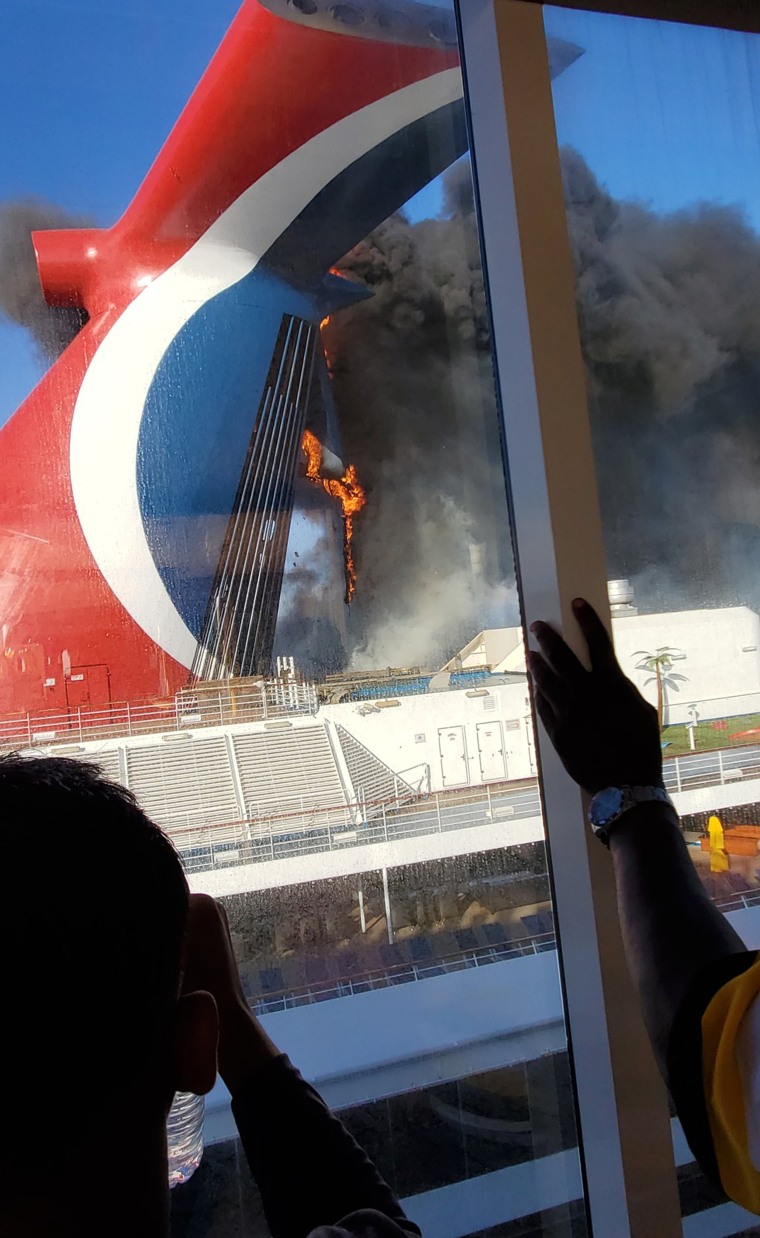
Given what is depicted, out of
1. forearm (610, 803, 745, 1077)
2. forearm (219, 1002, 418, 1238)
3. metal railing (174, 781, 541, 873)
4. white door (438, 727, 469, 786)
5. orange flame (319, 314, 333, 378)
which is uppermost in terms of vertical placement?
orange flame (319, 314, 333, 378)

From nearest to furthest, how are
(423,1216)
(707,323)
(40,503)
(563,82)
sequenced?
(40,503), (423,1216), (563,82), (707,323)

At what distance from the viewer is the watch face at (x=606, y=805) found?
3.35ft

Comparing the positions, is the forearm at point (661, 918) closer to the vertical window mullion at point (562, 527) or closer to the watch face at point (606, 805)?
the watch face at point (606, 805)

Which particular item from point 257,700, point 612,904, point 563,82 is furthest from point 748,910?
point 563,82

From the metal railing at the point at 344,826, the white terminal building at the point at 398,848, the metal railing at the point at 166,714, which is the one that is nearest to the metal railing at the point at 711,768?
the white terminal building at the point at 398,848

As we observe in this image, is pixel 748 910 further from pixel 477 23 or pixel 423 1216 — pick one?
pixel 477 23

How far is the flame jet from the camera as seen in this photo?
1030 millimetres

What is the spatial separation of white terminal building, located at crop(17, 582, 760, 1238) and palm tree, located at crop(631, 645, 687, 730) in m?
0.02

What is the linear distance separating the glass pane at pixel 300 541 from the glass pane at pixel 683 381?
0.57ft

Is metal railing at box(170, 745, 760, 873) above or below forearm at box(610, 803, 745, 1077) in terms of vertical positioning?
above

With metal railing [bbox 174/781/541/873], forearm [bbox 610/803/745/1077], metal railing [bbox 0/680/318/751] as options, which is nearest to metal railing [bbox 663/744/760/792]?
metal railing [bbox 174/781/541/873]

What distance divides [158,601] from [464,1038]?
2.51 ft

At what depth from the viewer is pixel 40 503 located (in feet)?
3.36

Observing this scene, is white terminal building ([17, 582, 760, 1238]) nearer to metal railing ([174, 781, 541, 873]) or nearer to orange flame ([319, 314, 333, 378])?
metal railing ([174, 781, 541, 873])
